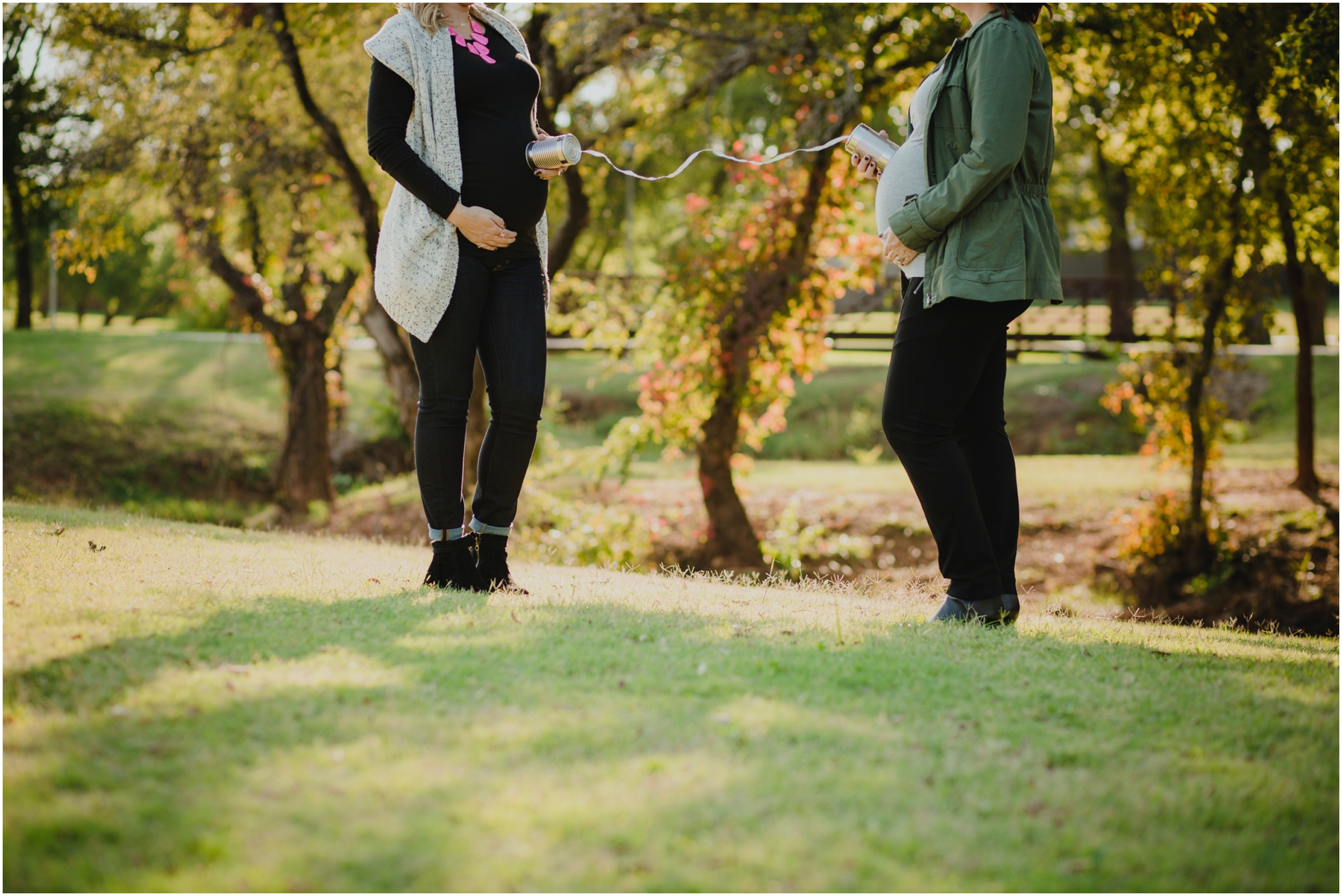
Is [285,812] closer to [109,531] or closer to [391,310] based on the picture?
[391,310]

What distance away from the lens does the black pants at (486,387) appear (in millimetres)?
3385

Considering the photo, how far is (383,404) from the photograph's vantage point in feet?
47.8

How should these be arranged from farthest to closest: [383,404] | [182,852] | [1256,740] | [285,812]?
1. [383,404]
2. [1256,740]
3. [285,812]
4. [182,852]

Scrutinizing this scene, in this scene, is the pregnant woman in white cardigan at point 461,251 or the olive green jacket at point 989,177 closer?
the olive green jacket at point 989,177

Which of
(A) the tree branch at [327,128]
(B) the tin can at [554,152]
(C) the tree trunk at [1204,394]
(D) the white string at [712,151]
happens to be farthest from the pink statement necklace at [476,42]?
(C) the tree trunk at [1204,394]

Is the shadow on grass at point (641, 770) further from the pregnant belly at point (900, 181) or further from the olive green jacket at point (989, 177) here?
the pregnant belly at point (900, 181)

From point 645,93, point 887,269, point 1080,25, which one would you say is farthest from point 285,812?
point 887,269

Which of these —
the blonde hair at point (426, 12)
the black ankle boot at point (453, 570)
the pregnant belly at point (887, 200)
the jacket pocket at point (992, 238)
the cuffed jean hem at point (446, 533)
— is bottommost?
the black ankle boot at point (453, 570)

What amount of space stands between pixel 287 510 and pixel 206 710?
10.4 m

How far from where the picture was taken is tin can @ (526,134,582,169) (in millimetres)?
3320

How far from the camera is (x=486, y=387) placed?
11.2 feet

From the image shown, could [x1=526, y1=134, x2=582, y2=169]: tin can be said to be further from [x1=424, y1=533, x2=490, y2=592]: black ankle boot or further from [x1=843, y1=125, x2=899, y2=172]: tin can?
[x1=424, y1=533, x2=490, y2=592]: black ankle boot

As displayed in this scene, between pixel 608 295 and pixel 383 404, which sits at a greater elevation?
pixel 608 295

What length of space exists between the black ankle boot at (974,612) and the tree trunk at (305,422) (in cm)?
971
